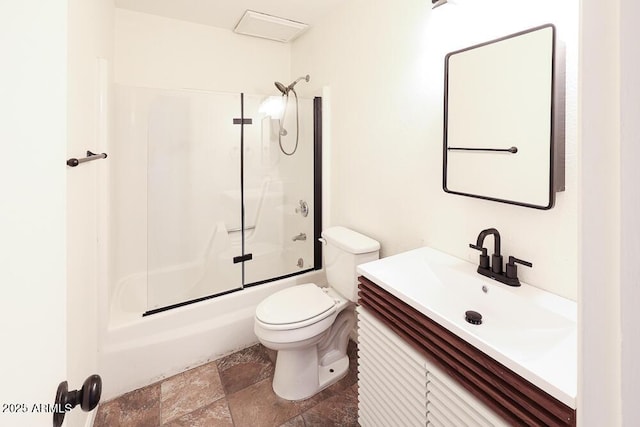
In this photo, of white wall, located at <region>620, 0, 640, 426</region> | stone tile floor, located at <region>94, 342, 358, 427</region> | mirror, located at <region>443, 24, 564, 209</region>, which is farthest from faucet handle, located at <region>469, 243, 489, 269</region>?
white wall, located at <region>620, 0, 640, 426</region>

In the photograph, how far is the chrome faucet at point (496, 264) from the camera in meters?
1.25

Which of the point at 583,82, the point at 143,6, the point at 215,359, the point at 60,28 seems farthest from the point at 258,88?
the point at 583,82

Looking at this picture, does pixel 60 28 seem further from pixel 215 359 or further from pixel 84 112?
pixel 215 359

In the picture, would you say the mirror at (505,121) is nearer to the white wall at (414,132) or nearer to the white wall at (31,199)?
the white wall at (414,132)

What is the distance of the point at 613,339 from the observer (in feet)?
0.87

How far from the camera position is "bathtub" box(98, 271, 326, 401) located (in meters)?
1.81

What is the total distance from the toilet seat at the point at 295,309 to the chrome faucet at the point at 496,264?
86 cm

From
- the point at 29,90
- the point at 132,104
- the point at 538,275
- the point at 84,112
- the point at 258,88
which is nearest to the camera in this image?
the point at 29,90

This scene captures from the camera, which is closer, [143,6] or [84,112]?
[84,112]

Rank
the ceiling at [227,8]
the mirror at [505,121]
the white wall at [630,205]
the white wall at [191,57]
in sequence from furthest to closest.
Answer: the white wall at [191,57], the ceiling at [227,8], the mirror at [505,121], the white wall at [630,205]

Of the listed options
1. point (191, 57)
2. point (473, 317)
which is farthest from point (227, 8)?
point (473, 317)

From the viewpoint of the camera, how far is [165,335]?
195 centimetres

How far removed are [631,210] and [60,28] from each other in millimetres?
740

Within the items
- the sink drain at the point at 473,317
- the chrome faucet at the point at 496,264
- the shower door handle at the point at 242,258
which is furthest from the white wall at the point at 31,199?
the shower door handle at the point at 242,258
